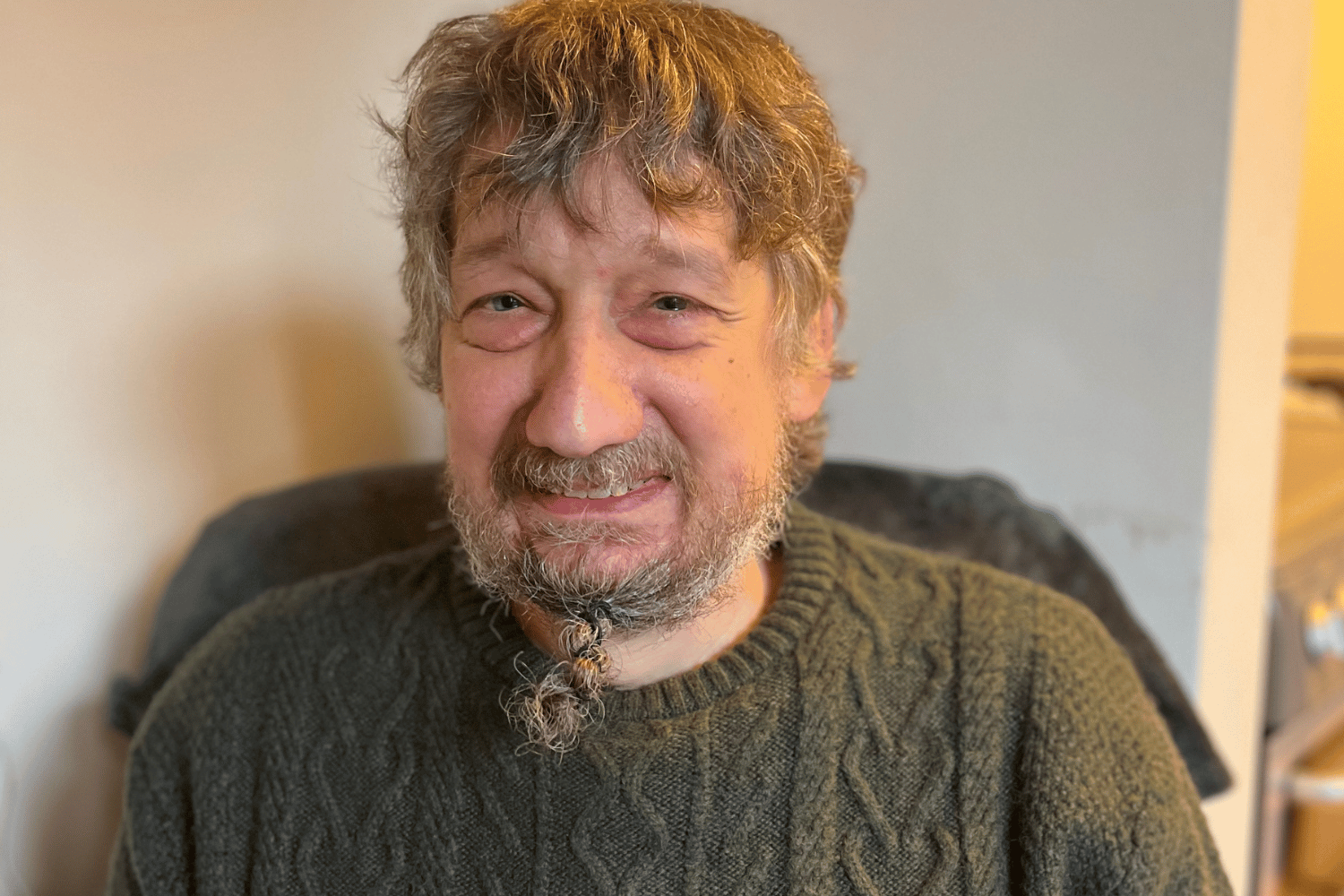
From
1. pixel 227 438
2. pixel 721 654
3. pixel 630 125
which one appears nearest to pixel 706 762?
pixel 721 654

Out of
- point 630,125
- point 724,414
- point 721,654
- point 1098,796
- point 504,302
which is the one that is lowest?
point 1098,796

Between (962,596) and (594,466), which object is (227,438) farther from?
(962,596)

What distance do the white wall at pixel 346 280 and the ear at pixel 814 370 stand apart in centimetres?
44

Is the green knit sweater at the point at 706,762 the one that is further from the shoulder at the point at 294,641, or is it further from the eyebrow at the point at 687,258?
the eyebrow at the point at 687,258

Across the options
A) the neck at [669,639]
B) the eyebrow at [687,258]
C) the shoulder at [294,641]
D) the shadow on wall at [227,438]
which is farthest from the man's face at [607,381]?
the shadow on wall at [227,438]

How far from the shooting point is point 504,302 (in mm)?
909

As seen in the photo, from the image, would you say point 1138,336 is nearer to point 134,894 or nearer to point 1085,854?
point 1085,854

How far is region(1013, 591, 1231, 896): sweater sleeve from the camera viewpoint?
0.90m

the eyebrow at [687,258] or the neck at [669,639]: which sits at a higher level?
the eyebrow at [687,258]

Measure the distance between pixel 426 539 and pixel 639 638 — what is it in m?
0.48

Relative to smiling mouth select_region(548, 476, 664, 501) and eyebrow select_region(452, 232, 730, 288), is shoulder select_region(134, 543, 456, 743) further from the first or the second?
eyebrow select_region(452, 232, 730, 288)

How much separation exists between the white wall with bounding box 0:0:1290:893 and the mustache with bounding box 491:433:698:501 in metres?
0.43

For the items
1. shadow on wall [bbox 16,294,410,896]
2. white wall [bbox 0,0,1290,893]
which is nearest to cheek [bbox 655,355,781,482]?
white wall [bbox 0,0,1290,893]

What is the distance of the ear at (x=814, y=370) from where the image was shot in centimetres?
101
